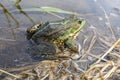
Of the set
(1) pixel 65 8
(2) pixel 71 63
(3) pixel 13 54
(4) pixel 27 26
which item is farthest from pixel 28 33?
(1) pixel 65 8

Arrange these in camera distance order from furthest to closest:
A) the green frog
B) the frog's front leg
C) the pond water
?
the frog's front leg
the green frog
the pond water

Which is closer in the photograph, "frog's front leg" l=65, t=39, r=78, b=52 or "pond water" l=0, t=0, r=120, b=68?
"pond water" l=0, t=0, r=120, b=68

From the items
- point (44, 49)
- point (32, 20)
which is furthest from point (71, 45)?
point (32, 20)

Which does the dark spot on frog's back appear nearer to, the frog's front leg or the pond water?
the pond water

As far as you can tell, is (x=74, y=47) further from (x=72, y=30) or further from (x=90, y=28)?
(x=90, y=28)

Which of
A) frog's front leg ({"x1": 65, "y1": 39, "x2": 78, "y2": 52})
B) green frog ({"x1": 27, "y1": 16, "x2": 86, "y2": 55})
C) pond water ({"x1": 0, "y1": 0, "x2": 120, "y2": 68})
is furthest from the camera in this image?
frog's front leg ({"x1": 65, "y1": 39, "x2": 78, "y2": 52})

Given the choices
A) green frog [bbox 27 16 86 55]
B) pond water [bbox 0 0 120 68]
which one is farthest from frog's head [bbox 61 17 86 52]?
pond water [bbox 0 0 120 68]
